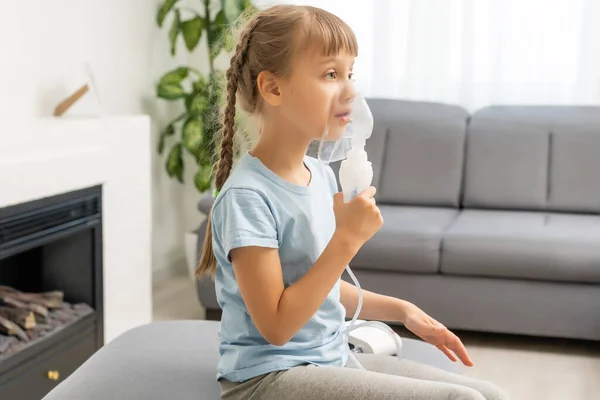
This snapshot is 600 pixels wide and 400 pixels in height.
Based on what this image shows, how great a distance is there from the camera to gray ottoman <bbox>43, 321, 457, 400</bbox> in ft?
5.24

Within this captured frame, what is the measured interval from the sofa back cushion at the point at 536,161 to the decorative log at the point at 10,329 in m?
2.00

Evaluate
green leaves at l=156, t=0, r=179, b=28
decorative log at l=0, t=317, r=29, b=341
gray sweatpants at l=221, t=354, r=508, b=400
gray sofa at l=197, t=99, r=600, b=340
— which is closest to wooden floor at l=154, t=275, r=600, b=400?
gray sofa at l=197, t=99, r=600, b=340

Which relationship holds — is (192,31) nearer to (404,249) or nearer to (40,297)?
(404,249)

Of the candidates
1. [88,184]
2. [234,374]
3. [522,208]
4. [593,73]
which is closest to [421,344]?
[234,374]

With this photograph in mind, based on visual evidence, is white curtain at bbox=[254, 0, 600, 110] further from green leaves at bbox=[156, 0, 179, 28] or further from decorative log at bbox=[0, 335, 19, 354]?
decorative log at bbox=[0, 335, 19, 354]

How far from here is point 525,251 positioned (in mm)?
3133

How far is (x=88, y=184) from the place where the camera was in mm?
2773

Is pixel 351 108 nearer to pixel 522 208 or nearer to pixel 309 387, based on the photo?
pixel 309 387

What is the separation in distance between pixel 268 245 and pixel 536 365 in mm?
2023

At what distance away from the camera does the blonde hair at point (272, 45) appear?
1402mm

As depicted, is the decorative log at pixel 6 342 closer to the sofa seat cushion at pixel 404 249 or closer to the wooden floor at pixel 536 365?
the wooden floor at pixel 536 365

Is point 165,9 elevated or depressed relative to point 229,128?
elevated

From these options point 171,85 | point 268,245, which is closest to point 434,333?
point 268,245

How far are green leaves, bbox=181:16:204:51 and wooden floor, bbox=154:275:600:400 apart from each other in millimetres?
1285
